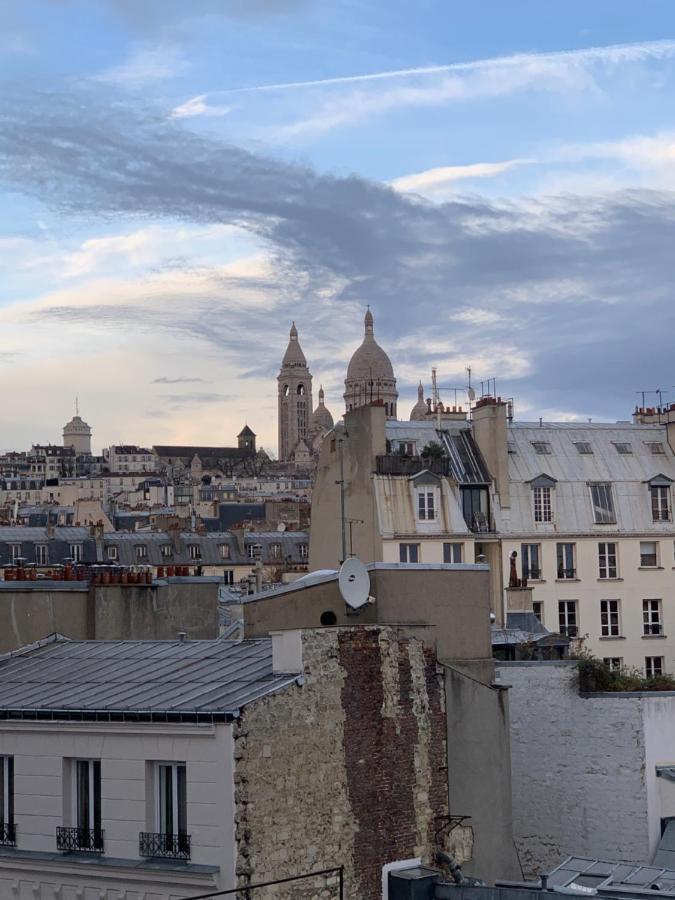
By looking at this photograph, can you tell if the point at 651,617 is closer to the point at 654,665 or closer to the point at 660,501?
the point at 654,665

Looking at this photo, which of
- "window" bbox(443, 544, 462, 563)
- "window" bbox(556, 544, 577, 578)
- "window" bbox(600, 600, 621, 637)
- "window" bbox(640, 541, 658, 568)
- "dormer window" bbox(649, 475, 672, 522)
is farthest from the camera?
"dormer window" bbox(649, 475, 672, 522)

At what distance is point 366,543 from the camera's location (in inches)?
2029

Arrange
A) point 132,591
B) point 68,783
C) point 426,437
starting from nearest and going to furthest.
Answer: point 68,783 → point 132,591 → point 426,437

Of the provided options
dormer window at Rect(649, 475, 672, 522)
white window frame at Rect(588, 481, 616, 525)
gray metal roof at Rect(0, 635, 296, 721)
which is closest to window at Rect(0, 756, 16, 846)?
gray metal roof at Rect(0, 635, 296, 721)

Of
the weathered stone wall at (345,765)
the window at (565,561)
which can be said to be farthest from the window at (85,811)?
the window at (565,561)

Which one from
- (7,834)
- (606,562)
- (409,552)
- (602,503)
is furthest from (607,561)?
(7,834)

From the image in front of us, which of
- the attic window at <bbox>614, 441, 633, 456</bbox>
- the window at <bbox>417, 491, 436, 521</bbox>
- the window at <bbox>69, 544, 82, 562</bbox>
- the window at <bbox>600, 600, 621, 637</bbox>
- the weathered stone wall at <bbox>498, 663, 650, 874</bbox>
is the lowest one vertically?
the weathered stone wall at <bbox>498, 663, 650, 874</bbox>

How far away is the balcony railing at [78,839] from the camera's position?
55.5 ft

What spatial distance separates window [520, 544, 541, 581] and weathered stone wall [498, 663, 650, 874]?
29.7 m

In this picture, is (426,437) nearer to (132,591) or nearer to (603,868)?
(132,591)

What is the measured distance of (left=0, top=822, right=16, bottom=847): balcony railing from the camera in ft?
57.7

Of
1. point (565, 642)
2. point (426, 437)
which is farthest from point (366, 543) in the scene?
point (565, 642)

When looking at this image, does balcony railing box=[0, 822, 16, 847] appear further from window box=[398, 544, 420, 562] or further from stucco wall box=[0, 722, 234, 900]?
window box=[398, 544, 420, 562]

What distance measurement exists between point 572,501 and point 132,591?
33.8 meters
